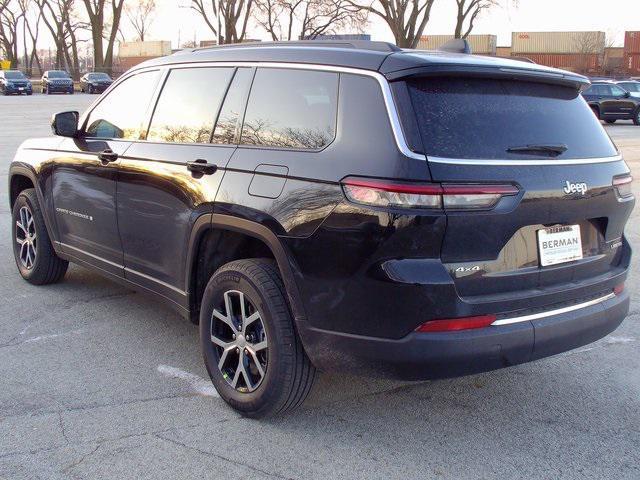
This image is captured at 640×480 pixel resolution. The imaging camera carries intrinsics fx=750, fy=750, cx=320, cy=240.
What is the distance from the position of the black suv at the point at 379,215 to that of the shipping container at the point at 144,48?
89.3 meters

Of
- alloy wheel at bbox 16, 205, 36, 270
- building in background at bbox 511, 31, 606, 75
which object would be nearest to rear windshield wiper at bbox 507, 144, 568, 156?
alloy wheel at bbox 16, 205, 36, 270

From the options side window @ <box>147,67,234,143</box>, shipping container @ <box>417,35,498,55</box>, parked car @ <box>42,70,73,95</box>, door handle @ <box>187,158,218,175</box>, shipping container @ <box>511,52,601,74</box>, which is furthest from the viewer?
shipping container @ <box>417,35,498,55</box>

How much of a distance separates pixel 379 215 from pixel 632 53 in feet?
229

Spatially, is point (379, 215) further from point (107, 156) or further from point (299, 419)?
point (107, 156)

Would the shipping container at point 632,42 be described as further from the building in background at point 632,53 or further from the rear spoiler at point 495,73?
the rear spoiler at point 495,73

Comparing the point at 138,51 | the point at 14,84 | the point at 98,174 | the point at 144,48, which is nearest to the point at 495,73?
the point at 98,174

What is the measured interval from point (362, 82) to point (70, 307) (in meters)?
3.25

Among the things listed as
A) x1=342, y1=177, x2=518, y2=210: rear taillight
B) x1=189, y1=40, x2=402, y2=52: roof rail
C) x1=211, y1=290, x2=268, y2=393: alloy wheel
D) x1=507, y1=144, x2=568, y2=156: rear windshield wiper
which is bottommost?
x1=211, y1=290, x2=268, y2=393: alloy wheel

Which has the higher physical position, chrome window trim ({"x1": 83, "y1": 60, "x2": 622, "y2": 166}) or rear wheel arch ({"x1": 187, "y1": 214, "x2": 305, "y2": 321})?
chrome window trim ({"x1": 83, "y1": 60, "x2": 622, "y2": 166})

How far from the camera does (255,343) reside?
375 centimetres

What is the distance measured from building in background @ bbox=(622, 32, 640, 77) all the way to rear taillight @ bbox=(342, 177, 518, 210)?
6855 cm

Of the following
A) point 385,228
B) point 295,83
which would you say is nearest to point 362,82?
point 295,83

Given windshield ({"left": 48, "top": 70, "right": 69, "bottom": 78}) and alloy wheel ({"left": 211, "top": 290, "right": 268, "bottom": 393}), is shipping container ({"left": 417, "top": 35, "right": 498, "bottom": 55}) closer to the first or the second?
windshield ({"left": 48, "top": 70, "right": 69, "bottom": 78})

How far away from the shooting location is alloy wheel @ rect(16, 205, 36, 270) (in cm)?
607
